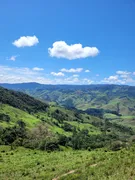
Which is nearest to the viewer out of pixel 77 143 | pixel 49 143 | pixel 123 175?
pixel 123 175

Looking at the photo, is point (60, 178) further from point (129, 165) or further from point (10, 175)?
point (10, 175)

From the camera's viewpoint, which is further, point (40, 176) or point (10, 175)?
point (10, 175)

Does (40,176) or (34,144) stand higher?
(40,176)

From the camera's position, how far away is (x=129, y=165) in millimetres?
23016

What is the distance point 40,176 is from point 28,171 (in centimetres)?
422

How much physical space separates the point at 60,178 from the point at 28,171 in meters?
8.36

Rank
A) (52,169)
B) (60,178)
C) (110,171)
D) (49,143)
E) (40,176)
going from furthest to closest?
1. (49,143)
2. (52,169)
3. (40,176)
4. (60,178)
5. (110,171)

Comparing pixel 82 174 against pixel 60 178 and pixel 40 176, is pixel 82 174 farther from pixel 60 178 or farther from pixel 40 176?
pixel 40 176

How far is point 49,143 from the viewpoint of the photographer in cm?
8988

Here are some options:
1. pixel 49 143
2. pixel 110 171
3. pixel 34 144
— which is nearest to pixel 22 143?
→ pixel 34 144

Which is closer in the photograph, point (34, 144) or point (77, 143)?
point (34, 144)

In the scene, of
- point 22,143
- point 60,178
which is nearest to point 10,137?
point 22,143

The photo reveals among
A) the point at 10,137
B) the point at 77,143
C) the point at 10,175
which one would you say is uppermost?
the point at 10,175

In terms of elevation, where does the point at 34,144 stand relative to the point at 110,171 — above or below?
below
